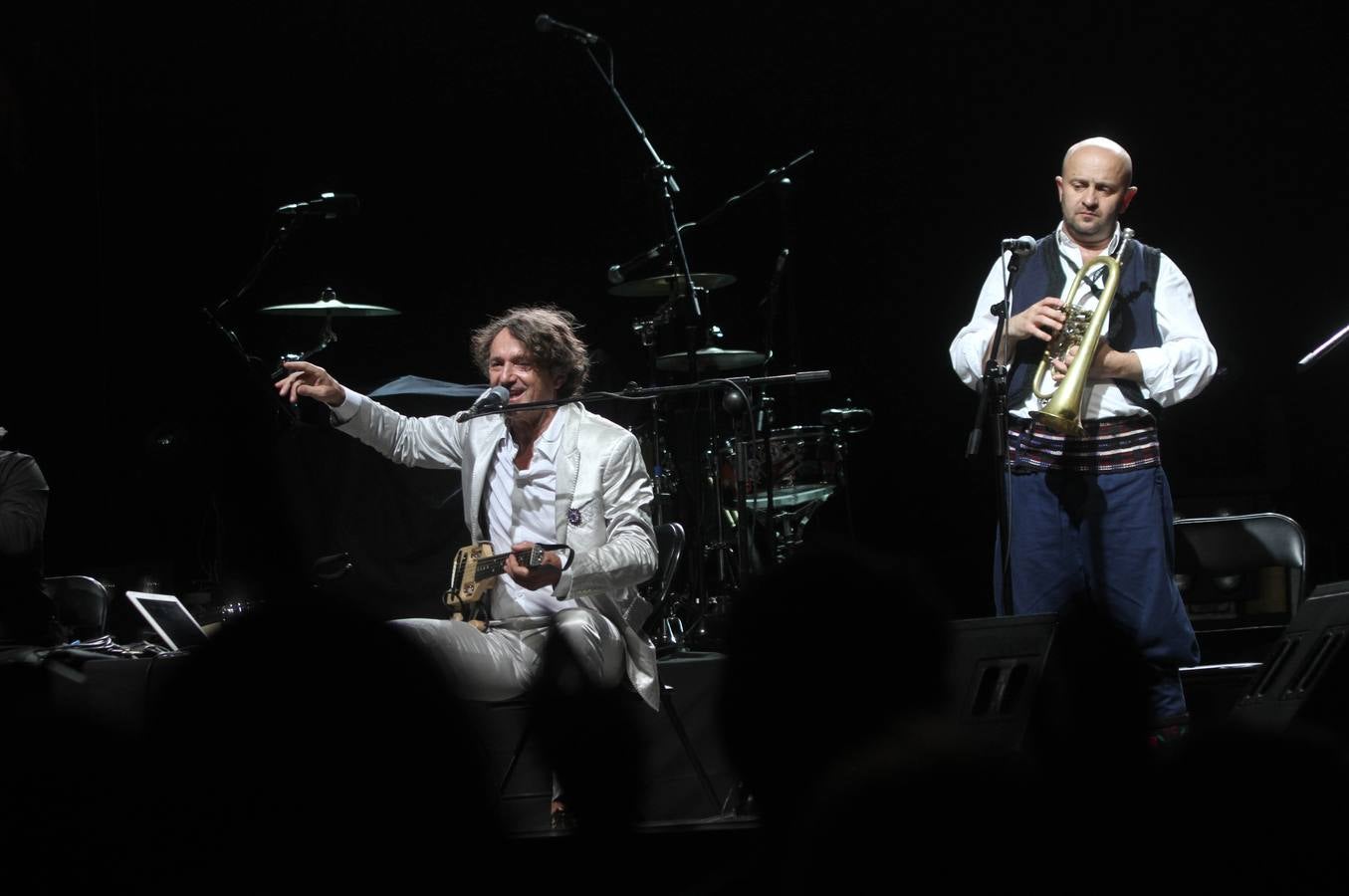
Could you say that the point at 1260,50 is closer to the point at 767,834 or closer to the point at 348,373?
the point at 348,373

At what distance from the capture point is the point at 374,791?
3.59ft

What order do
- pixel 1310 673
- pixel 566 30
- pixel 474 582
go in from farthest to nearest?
1. pixel 566 30
2. pixel 474 582
3. pixel 1310 673

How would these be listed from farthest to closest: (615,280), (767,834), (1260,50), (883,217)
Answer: (883,217) < (1260,50) < (615,280) < (767,834)

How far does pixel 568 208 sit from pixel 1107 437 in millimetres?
4344

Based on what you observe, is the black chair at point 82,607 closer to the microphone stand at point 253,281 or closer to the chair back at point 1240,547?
the microphone stand at point 253,281

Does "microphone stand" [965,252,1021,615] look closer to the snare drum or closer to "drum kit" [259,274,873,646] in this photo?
"drum kit" [259,274,873,646]

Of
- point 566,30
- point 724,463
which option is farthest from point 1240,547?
point 724,463

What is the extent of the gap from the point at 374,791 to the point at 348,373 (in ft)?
20.4

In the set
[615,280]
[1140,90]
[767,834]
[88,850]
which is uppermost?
[1140,90]

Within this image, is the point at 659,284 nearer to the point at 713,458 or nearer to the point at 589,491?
the point at 713,458

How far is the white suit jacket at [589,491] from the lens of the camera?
11.4ft

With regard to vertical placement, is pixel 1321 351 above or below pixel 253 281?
below

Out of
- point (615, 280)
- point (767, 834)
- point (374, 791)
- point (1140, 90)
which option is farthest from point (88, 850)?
point (1140, 90)

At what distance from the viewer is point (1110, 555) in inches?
133
